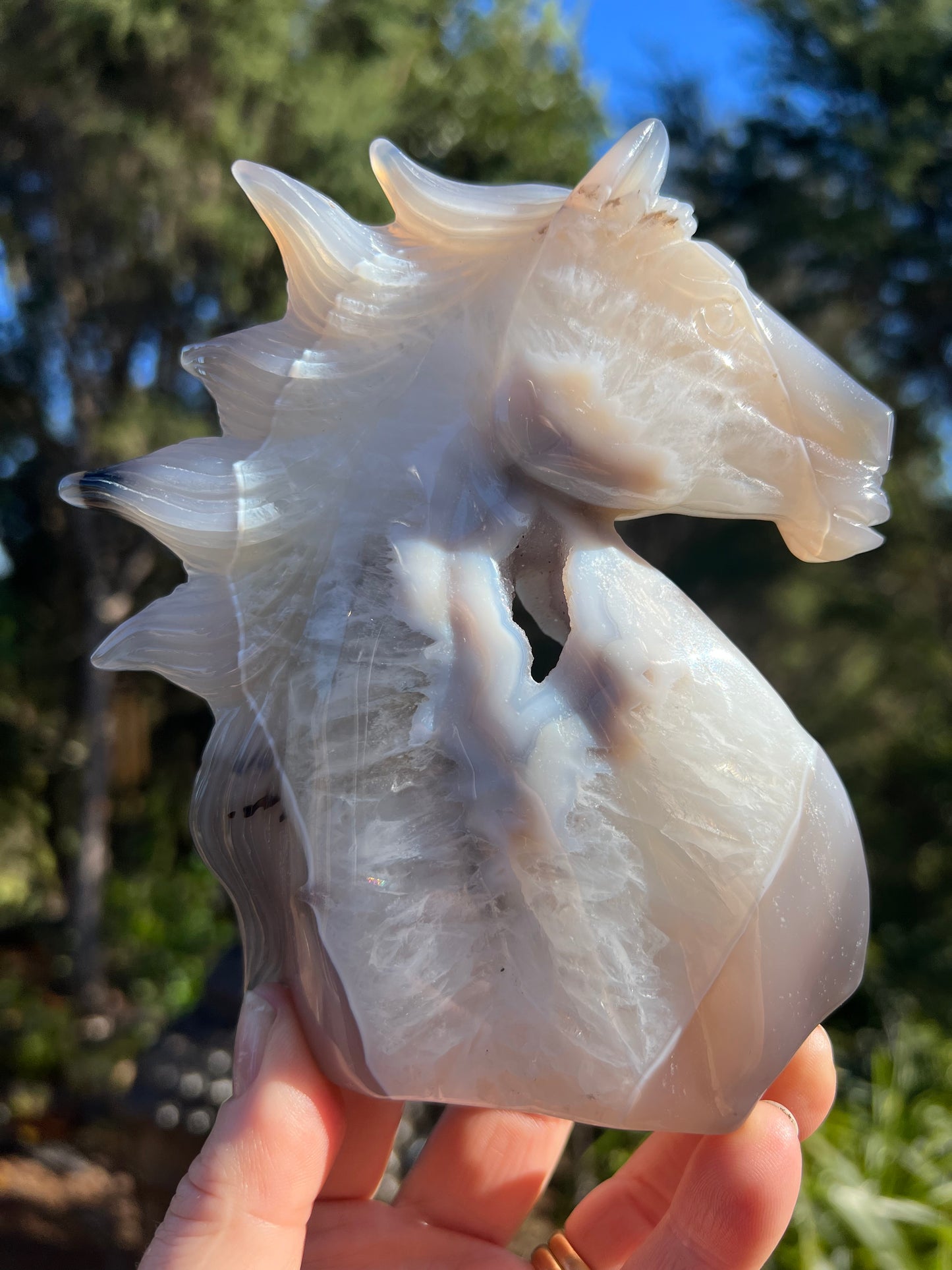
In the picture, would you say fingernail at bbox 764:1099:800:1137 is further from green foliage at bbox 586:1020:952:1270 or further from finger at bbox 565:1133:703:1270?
green foliage at bbox 586:1020:952:1270

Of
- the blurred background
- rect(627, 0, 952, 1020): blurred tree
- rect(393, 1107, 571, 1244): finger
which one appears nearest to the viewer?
rect(393, 1107, 571, 1244): finger

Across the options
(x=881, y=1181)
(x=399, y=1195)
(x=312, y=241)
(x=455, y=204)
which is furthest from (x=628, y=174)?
(x=881, y=1181)

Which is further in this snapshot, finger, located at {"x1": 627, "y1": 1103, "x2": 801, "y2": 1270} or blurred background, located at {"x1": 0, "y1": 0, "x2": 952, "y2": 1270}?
blurred background, located at {"x1": 0, "y1": 0, "x2": 952, "y2": 1270}

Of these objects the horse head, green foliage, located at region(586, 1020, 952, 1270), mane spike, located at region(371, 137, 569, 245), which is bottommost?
green foliage, located at region(586, 1020, 952, 1270)

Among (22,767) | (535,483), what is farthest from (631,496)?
(22,767)

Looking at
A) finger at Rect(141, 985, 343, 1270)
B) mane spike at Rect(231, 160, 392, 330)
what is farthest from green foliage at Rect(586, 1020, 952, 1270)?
mane spike at Rect(231, 160, 392, 330)

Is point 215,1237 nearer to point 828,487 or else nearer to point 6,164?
point 828,487

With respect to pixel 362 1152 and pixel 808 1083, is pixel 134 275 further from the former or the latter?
pixel 808 1083

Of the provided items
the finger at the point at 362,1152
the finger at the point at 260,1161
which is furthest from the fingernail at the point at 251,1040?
the finger at the point at 362,1152
